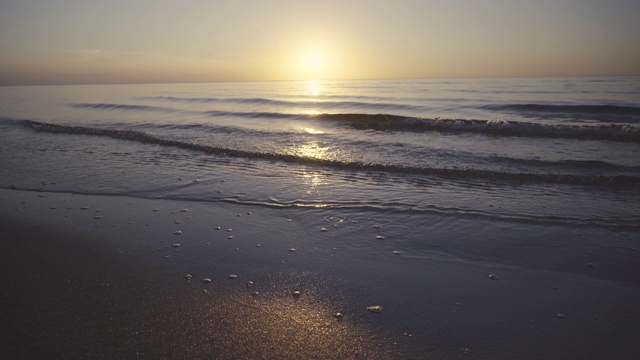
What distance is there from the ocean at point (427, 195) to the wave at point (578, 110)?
6.05 meters

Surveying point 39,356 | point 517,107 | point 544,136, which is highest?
point 517,107

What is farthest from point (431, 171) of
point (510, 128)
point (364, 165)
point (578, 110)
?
point (578, 110)

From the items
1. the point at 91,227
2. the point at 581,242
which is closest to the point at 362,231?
the point at 581,242

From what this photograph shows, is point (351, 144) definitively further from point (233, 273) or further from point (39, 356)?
point (39, 356)

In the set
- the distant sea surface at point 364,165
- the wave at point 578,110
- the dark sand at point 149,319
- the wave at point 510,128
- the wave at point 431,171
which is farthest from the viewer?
the wave at point 578,110

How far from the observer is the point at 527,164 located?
9.97 metres

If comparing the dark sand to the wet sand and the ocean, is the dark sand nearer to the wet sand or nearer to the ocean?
the wet sand

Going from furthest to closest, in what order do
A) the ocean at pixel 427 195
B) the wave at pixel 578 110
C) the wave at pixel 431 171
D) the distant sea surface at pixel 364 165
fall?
the wave at pixel 578 110 < the wave at pixel 431 171 < the distant sea surface at pixel 364 165 < the ocean at pixel 427 195

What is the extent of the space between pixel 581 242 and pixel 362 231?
293 centimetres

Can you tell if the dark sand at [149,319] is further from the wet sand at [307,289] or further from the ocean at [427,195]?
the ocean at [427,195]

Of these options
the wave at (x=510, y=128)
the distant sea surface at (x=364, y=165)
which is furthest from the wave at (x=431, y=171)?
the wave at (x=510, y=128)

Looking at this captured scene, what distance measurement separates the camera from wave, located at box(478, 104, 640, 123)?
64.2ft

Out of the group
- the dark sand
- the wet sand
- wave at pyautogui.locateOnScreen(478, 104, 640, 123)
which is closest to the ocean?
the wet sand

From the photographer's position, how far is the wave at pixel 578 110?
19562 millimetres
